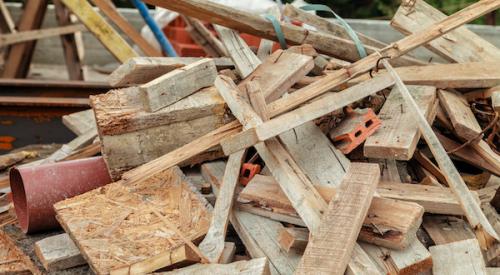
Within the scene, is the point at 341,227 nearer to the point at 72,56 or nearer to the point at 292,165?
the point at 292,165

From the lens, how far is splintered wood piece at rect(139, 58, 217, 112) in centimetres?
384

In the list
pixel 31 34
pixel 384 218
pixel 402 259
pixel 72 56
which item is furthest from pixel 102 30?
pixel 402 259

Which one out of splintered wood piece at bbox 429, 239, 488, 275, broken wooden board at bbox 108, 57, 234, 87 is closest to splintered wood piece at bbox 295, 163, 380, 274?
splintered wood piece at bbox 429, 239, 488, 275

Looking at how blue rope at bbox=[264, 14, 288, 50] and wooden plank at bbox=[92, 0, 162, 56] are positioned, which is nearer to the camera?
blue rope at bbox=[264, 14, 288, 50]

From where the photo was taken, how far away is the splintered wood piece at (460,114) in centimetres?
382

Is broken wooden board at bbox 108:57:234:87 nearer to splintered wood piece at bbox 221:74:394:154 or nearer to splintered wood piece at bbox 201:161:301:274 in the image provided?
splintered wood piece at bbox 221:74:394:154

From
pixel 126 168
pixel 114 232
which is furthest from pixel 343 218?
pixel 126 168

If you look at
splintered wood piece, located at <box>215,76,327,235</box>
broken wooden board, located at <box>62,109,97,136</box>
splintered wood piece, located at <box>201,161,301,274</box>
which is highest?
splintered wood piece, located at <box>215,76,327,235</box>

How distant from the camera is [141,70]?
13.6 feet

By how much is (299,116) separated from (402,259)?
809 mm

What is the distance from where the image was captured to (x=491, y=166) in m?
3.87

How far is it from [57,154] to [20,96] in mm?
2062

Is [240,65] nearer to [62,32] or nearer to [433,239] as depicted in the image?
[433,239]

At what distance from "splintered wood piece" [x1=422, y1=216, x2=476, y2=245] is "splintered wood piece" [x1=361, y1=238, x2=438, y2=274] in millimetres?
307
